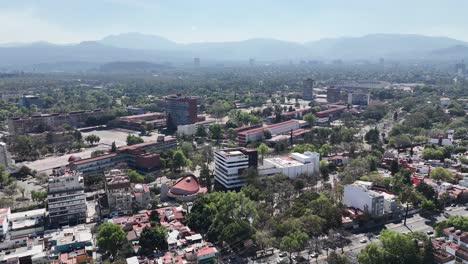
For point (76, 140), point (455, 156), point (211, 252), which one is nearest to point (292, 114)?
point (455, 156)

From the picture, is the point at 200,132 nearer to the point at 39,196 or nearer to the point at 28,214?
the point at 39,196

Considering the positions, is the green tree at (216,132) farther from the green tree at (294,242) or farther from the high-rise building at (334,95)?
the high-rise building at (334,95)

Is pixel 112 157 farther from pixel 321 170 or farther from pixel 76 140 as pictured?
pixel 321 170

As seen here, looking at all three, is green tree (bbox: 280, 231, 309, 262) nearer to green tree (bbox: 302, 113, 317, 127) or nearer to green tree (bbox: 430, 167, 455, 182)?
green tree (bbox: 430, 167, 455, 182)

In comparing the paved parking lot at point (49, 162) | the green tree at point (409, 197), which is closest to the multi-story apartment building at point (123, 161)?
the paved parking lot at point (49, 162)

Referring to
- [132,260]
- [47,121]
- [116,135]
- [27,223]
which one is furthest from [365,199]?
[47,121]

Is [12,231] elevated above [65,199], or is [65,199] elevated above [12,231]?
[65,199]
